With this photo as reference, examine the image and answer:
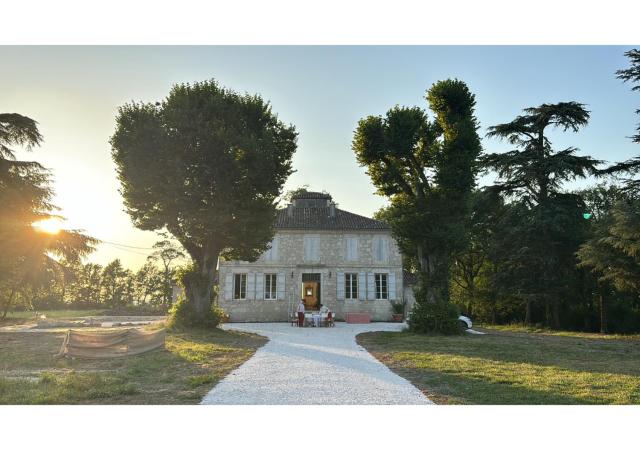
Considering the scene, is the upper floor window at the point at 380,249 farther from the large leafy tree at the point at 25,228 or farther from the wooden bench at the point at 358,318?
the large leafy tree at the point at 25,228

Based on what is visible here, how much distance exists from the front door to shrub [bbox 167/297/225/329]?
10.4 m

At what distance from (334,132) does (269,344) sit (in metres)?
7.09

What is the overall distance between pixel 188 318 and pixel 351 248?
37.7 ft

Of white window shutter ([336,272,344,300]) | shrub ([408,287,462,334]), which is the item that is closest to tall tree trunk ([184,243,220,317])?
shrub ([408,287,462,334])

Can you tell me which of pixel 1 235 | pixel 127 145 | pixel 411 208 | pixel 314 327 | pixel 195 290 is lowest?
pixel 314 327

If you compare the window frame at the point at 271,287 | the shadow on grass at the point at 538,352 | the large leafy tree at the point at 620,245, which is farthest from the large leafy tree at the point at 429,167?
the window frame at the point at 271,287

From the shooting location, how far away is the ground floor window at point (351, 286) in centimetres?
2505

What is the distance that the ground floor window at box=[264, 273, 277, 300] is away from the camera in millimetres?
24844

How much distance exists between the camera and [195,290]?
55.5ft

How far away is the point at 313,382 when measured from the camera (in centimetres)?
689

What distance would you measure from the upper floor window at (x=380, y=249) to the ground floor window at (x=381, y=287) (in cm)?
85

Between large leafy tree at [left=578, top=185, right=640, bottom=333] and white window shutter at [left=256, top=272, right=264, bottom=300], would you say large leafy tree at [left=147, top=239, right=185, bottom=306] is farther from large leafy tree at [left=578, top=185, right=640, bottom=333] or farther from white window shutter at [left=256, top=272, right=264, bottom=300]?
large leafy tree at [left=578, top=185, right=640, bottom=333]
